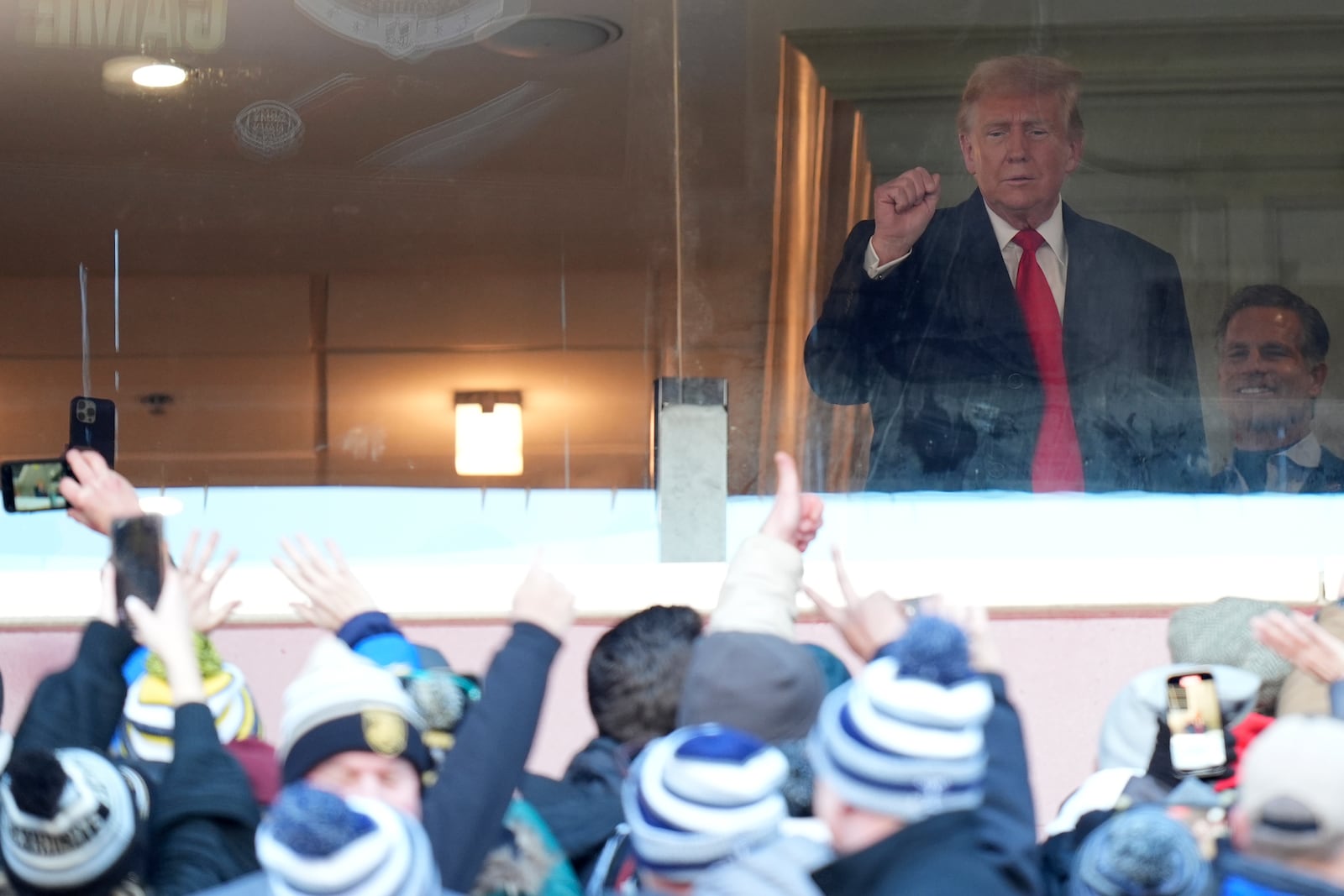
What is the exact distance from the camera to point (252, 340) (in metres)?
4.96

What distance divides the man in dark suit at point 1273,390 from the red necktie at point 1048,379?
459 mm

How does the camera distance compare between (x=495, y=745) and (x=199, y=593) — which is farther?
(x=199, y=593)

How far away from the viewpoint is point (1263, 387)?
500 centimetres

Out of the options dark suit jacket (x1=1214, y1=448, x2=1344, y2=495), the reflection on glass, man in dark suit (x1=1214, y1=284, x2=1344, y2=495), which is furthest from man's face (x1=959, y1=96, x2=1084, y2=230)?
the reflection on glass

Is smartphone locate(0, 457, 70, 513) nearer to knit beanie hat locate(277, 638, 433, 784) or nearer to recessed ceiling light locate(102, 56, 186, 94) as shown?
recessed ceiling light locate(102, 56, 186, 94)

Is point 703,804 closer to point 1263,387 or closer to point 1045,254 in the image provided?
point 1045,254

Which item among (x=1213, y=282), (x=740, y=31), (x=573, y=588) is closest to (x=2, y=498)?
(x=573, y=588)

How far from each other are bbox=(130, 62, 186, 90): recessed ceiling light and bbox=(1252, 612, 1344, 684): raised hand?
3722mm

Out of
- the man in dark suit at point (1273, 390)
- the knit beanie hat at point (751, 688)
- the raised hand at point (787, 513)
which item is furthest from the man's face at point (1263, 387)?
the knit beanie hat at point (751, 688)

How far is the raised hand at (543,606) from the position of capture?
7.72 ft

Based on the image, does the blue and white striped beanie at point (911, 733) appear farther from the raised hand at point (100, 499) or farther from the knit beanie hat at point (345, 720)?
the raised hand at point (100, 499)

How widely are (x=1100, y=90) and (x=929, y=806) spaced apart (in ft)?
12.1

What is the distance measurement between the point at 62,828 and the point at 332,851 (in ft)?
1.33

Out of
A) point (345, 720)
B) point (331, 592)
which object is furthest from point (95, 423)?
point (345, 720)
